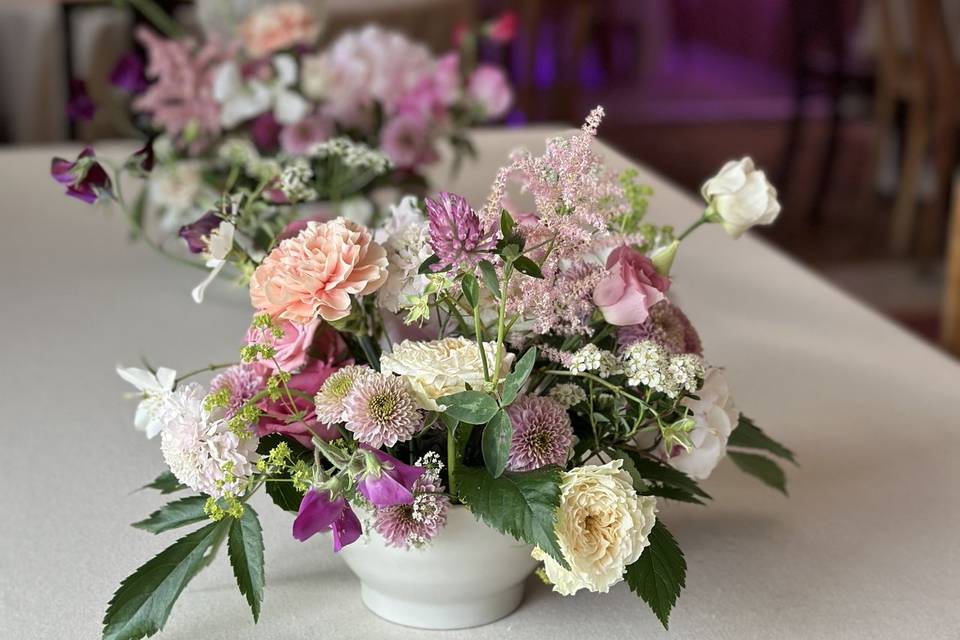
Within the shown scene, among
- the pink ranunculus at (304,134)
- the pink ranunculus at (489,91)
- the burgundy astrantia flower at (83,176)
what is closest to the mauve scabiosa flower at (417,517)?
the burgundy astrantia flower at (83,176)

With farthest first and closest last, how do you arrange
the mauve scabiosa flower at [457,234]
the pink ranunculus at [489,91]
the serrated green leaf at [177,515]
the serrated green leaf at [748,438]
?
the pink ranunculus at [489,91] → the serrated green leaf at [748,438] → the serrated green leaf at [177,515] → the mauve scabiosa flower at [457,234]

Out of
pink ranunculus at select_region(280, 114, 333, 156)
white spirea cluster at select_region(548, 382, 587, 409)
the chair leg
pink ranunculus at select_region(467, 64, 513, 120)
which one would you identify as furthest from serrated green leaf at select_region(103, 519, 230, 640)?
the chair leg

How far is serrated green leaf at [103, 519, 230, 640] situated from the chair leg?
3.33m

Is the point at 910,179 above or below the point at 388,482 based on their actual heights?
below

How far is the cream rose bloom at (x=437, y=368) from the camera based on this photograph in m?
0.62

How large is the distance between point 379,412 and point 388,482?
4cm

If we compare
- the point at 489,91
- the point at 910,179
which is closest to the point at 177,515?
the point at 489,91

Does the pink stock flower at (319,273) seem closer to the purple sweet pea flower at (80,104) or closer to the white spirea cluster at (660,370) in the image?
the white spirea cluster at (660,370)

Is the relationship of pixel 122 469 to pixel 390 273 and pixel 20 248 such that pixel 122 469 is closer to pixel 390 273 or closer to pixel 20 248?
pixel 390 273

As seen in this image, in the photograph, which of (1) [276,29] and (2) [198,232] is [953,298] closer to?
(1) [276,29]

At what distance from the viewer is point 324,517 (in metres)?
0.61

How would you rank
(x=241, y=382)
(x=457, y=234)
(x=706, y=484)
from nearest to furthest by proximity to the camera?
(x=457, y=234)
(x=241, y=382)
(x=706, y=484)

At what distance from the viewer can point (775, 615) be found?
742mm

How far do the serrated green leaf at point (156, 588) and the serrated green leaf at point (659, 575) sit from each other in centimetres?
23
